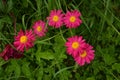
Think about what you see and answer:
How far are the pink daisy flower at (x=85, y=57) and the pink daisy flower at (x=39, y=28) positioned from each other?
0.89ft

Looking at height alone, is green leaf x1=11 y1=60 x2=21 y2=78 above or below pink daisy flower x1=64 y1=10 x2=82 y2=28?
below

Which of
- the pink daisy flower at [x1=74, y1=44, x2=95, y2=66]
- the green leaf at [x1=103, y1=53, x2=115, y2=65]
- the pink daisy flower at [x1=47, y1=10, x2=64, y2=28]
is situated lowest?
the green leaf at [x1=103, y1=53, x2=115, y2=65]

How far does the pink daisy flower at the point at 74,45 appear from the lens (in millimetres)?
1807

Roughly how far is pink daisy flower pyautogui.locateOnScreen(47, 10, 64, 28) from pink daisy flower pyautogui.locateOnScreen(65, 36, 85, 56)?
14 centimetres

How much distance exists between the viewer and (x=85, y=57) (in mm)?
1792

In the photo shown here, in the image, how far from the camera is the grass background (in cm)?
192

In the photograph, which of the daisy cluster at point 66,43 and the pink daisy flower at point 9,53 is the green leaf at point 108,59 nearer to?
the daisy cluster at point 66,43

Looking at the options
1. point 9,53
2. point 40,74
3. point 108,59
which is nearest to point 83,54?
point 108,59

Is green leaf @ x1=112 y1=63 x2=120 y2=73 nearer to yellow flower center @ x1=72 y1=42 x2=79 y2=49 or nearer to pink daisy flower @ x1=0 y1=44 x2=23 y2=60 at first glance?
yellow flower center @ x1=72 y1=42 x2=79 y2=49

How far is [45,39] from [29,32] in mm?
100

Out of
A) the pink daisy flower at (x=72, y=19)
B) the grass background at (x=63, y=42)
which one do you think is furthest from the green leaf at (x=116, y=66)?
the pink daisy flower at (x=72, y=19)

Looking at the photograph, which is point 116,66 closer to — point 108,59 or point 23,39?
point 108,59

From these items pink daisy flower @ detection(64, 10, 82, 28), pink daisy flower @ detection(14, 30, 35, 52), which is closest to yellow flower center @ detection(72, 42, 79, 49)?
pink daisy flower @ detection(64, 10, 82, 28)

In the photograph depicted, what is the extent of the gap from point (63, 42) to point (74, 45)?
129mm
